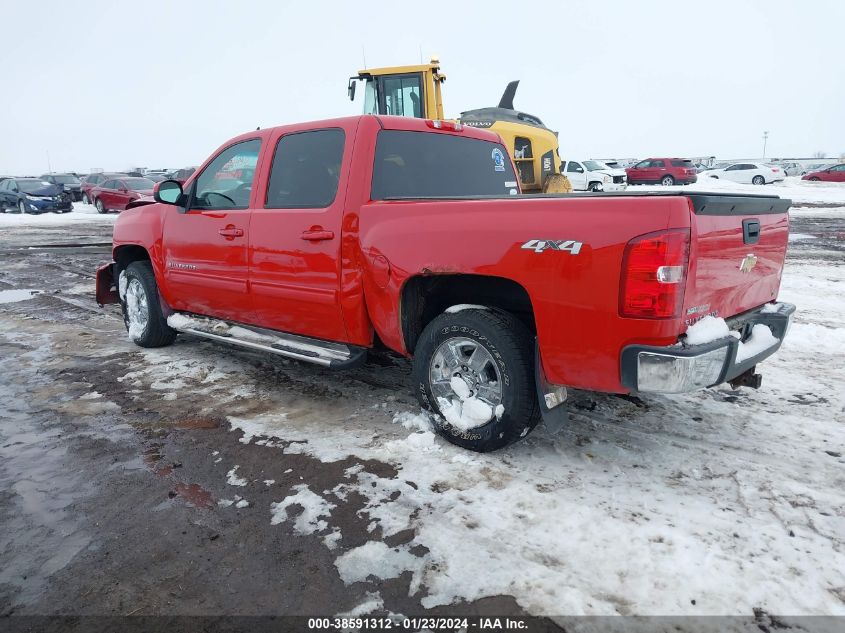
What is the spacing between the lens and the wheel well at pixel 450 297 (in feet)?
11.1

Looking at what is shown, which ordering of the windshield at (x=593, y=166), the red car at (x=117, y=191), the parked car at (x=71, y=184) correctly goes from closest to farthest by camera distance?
the red car at (x=117, y=191), the windshield at (x=593, y=166), the parked car at (x=71, y=184)

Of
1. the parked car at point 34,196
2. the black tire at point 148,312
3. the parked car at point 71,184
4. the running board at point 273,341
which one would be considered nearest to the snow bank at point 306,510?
the running board at point 273,341

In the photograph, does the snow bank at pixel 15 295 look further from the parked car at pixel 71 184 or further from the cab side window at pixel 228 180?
the parked car at pixel 71 184

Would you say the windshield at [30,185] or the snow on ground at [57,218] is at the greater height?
the windshield at [30,185]

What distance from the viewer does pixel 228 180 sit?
470cm

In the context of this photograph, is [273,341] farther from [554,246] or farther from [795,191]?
[795,191]

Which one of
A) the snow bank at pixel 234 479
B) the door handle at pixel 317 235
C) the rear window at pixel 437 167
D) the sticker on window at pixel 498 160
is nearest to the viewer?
the snow bank at pixel 234 479

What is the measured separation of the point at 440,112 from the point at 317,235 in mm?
9179

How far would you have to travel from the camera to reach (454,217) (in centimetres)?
318

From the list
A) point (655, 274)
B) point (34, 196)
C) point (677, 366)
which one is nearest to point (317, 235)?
point (655, 274)

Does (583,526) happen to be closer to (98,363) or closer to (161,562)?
(161,562)

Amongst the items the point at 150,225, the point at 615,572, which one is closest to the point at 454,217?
the point at 615,572

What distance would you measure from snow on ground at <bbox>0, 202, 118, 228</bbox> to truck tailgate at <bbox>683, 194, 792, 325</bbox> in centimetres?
2150

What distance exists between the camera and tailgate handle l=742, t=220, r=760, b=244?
9.75 feet
